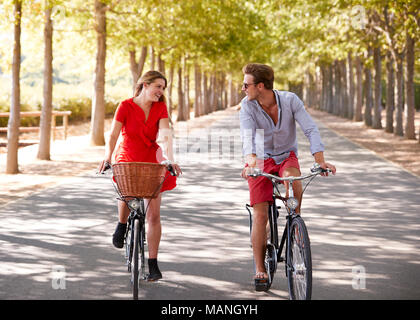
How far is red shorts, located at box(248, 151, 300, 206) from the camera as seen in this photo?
5.41 metres

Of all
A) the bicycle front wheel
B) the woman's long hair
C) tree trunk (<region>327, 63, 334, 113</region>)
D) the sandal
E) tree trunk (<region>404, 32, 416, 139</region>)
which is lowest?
the sandal

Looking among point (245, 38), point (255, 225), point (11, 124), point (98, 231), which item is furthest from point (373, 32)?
point (255, 225)

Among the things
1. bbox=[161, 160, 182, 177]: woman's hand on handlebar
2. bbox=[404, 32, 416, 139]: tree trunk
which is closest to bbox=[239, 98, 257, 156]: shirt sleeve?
bbox=[161, 160, 182, 177]: woman's hand on handlebar

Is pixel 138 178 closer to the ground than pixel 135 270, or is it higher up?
higher up

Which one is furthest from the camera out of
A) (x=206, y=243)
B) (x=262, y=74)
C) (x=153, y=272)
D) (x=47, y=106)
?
(x=47, y=106)

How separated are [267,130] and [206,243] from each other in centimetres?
242

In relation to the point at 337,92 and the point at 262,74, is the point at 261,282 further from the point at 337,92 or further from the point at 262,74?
the point at 337,92

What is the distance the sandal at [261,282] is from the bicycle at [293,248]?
0.01 m

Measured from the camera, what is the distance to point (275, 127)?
5.40 meters

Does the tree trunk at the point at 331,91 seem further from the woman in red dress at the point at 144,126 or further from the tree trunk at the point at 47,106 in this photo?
the woman in red dress at the point at 144,126

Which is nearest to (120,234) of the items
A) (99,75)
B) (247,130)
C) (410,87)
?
(247,130)

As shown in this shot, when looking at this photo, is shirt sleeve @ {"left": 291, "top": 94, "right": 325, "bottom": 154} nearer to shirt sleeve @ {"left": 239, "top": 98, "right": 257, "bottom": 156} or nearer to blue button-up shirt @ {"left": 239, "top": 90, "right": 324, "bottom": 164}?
blue button-up shirt @ {"left": 239, "top": 90, "right": 324, "bottom": 164}

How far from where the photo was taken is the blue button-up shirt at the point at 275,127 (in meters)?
5.35

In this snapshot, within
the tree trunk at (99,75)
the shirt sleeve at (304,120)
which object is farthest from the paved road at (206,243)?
the tree trunk at (99,75)
